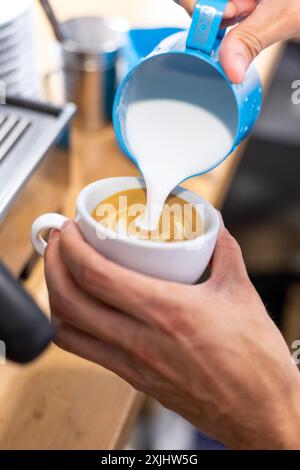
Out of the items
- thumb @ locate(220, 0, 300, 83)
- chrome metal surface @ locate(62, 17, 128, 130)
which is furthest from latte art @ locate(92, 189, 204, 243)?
chrome metal surface @ locate(62, 17, 128, 130)

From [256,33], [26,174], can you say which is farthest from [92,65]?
[256,33]

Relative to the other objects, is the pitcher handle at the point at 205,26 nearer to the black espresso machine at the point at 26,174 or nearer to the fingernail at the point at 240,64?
the fingernail at the point at 240,64

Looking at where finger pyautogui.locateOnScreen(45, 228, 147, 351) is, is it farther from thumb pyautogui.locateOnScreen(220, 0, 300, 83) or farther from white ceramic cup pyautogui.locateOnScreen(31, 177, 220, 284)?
thumb pyautogui.locateOnScreen(220, 0, 300, 83)

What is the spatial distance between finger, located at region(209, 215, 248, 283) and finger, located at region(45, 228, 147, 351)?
0.08 meters

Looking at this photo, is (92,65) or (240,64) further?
(92,65)

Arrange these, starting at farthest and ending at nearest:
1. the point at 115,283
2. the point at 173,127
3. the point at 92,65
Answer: the point at 92,65, the point at 173,127, the point at 115,283

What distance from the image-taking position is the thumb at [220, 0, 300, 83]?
36cm

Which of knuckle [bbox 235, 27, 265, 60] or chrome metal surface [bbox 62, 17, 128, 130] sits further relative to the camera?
chrome metal surface [bbox 62, 17, 128, 130]

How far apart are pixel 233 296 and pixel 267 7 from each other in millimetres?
238

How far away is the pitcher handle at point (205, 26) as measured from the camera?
0.36m

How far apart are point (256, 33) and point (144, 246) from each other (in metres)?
0.19

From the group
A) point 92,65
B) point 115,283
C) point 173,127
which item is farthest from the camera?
point 92,65

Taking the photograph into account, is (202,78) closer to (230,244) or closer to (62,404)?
(230,244)

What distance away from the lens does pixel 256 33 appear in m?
0.40
